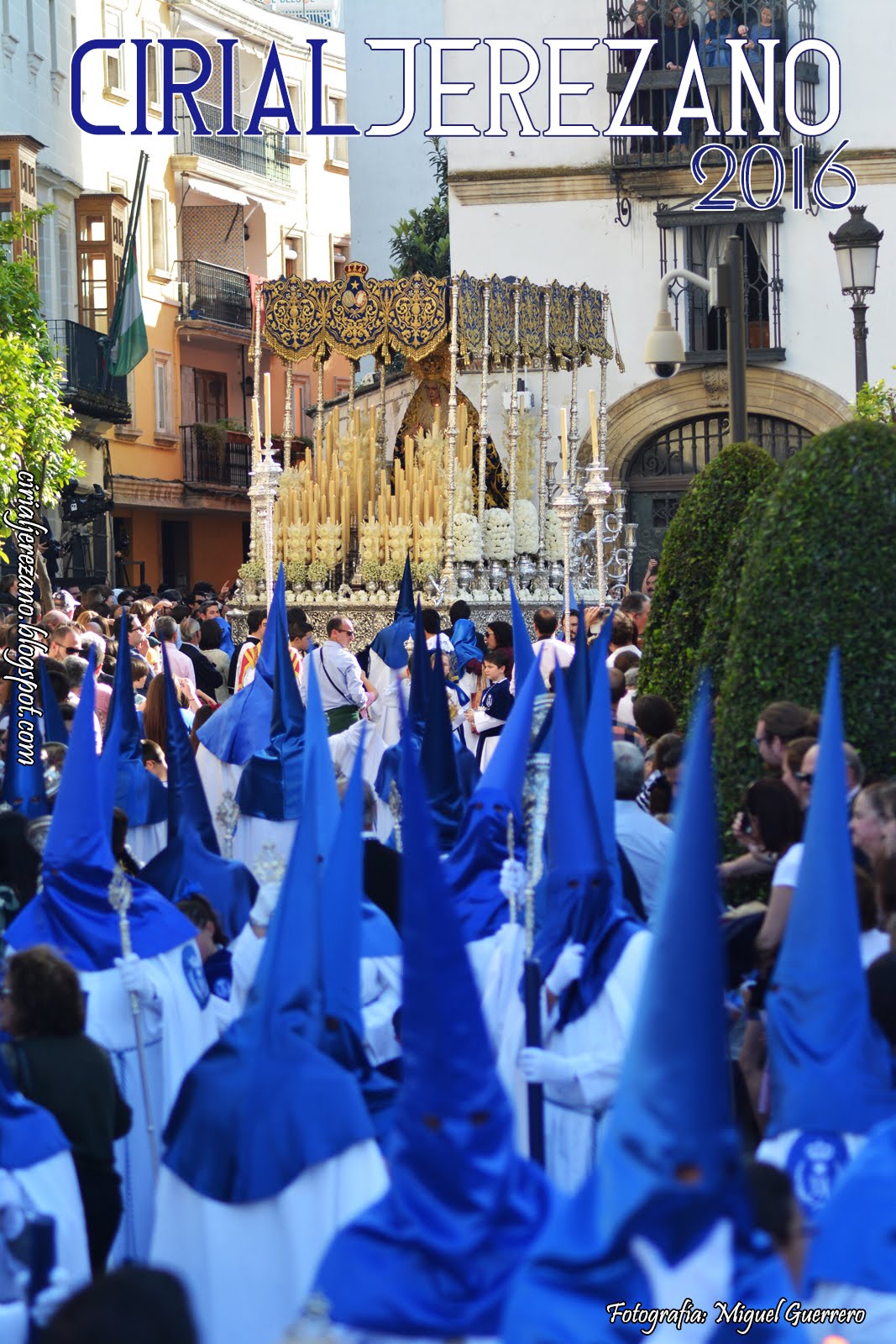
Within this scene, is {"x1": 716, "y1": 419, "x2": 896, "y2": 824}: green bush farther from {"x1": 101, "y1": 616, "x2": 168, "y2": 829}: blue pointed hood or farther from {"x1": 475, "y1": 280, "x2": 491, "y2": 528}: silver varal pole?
{"x1": 475, "y1": 280, "x2": 491, "y2": 528}: silver varal pole

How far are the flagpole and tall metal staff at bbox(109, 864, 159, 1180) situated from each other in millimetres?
26280

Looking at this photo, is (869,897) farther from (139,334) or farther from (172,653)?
(139,334)

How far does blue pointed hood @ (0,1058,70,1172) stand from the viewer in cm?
425

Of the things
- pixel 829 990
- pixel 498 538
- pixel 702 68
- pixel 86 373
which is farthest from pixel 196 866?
pixel 86 373

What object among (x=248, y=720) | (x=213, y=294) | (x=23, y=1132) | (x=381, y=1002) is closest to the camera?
(x=23, y=1132)

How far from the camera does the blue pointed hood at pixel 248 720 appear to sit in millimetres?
10070

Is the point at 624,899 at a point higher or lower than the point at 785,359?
lower

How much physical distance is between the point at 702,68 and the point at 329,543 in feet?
33.6

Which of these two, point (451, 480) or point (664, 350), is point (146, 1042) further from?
point (451, 480)

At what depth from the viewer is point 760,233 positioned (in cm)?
2527

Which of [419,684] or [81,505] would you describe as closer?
[419,684]

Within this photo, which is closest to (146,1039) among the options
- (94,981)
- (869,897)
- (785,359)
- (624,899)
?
(94,981)

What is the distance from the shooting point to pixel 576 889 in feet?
16.6

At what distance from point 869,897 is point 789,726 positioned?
5.21 feet
